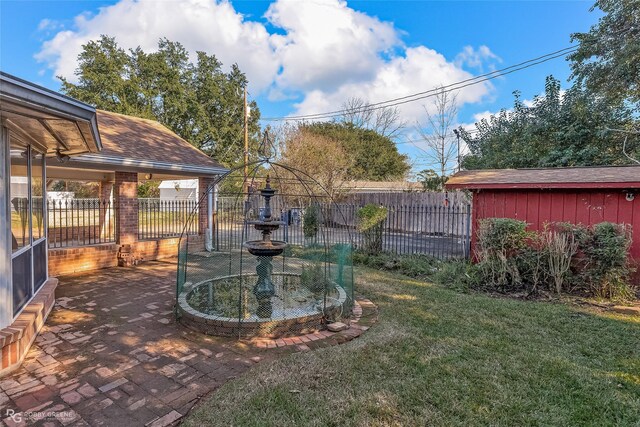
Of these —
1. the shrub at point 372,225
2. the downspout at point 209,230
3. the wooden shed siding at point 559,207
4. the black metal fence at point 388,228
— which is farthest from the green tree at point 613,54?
the downspout at point 209,230

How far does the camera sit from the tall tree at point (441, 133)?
21266 mm

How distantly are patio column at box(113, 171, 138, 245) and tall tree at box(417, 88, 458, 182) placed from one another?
17.6m

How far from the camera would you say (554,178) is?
707 centimetres

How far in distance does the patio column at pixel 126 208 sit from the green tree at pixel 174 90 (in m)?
19.3

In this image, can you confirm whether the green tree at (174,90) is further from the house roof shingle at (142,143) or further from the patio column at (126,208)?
the patio column at (126,208)

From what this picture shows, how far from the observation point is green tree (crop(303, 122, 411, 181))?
26.9m

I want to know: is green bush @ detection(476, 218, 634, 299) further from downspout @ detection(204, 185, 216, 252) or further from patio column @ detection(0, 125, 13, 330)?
downspout @ detection(204, 185, 216, 252)

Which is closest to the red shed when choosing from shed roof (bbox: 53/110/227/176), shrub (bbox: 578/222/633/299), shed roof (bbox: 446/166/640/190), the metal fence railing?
shed roof (bbox: 446/166/640/190)

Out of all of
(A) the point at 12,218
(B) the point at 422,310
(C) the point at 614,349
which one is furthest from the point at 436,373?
(A) the point at 12,218

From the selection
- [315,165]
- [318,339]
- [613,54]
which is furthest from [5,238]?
[315,165]

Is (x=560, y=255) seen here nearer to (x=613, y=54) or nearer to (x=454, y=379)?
(x=454, y=379)

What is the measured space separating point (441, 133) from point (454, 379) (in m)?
21.4

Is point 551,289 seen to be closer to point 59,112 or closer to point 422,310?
point 422,310

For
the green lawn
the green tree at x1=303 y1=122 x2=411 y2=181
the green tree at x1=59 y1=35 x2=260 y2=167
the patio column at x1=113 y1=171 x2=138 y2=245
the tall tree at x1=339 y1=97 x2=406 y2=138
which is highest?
the green tree at x1=59 y1=35 x2=260 y2=167
